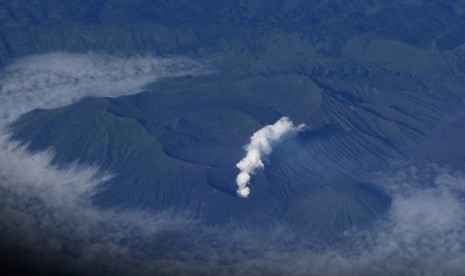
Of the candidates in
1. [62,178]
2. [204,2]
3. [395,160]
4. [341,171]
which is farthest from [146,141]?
[204,2]

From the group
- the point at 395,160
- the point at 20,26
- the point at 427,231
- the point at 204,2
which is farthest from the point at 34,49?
the point at 427,231

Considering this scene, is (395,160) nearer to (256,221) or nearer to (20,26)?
(256,221)

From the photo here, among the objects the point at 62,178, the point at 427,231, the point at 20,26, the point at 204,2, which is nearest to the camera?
the point at 427,231

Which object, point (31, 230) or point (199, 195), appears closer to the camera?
point (31, 230)

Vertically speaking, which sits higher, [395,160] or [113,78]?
[113,78]

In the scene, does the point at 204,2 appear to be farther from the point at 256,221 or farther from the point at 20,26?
the point at 256,221

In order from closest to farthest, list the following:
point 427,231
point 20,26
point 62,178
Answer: point 427,231, point 62,178, point 20,26

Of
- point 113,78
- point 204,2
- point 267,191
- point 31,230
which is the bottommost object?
point 31,230
